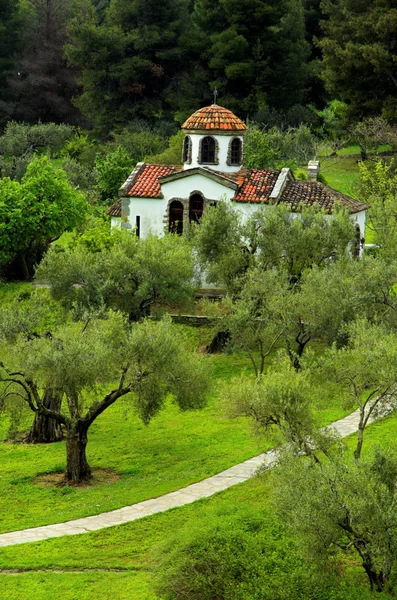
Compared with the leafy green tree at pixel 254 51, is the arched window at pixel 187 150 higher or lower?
lower

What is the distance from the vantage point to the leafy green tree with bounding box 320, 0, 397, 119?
61.2 meters

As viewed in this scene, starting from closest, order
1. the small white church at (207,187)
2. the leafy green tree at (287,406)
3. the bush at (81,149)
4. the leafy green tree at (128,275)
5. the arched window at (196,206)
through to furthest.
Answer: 1. the leafy green tree at (287,406)
2. the leafy green tree at (128,275)
3. the small white church at (207,187)
4. the arched window at (196,206)
5. the bush at (81,149)

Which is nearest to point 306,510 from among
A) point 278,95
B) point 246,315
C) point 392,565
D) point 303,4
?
point 392,565

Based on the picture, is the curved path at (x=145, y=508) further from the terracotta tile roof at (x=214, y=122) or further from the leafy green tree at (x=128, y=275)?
the terracotta tile roof at (x=214, y=122)

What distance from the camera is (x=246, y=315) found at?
35.0 metres

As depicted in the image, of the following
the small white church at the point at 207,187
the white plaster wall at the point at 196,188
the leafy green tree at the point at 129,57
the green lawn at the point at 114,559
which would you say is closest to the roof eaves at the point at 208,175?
the small white church at the point at 207,187

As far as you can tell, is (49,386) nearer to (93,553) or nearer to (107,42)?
(93,553)

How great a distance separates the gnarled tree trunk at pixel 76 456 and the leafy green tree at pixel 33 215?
19435 millimetres

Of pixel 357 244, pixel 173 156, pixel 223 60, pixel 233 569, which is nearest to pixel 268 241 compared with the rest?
pixel 357 244

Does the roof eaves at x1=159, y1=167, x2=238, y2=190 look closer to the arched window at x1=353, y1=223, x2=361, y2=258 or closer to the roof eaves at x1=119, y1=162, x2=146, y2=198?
the roof eaves at x1=119, y1=162, x2=146, y2=198

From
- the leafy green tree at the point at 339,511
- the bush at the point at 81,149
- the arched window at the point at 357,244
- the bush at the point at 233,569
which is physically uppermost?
the bush at the point at 81,149

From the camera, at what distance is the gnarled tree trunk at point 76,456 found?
3017 cm

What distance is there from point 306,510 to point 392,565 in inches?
81.2

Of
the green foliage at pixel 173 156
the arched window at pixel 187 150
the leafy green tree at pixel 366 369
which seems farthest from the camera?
the green foliage at pixel 173 156
